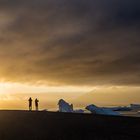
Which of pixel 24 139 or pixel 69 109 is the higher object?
pixel 69 109

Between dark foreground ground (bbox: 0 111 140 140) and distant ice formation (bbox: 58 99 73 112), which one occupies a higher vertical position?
distant ice formation (bbox: 58 99 73 112)

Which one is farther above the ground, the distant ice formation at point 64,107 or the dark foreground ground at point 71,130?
the distant ice formation at point 64,107

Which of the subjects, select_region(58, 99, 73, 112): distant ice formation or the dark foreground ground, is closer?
the dark foreground ground

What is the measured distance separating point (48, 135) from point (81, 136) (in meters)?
3.36

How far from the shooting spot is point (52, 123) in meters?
43.2

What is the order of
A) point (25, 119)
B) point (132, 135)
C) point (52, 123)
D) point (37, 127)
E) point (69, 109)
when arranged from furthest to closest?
point (69, 109) < point (25, 119) < point (52, 123) < point (37, 127) < point (132, 135)

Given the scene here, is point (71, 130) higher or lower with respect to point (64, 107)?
lower

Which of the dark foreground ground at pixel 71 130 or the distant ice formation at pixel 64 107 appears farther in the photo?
the distant ice formation at pixel 64 107

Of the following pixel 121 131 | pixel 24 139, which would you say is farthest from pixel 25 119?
pixel 121 131

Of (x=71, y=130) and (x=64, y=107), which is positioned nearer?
(x=71, y=130)

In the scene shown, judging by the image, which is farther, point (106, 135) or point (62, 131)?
point (62, 131)

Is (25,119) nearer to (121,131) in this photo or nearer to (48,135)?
(48,135)

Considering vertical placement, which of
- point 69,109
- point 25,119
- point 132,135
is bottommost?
point 132,135

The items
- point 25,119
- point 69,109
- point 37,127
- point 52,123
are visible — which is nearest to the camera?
point 37,127
